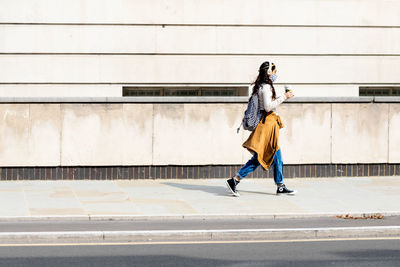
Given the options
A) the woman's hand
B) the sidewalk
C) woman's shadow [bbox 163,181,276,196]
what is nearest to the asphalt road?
the sidewalk

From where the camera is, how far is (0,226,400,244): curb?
8961 mm

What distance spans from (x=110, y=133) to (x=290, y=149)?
293cm

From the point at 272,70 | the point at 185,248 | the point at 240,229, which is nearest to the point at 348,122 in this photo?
the point at 272,70

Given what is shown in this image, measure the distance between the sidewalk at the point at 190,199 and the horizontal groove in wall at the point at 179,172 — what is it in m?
0.15

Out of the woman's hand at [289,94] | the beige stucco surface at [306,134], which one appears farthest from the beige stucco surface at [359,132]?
the woman's hand at [289,94]

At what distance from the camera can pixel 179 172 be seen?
13789 millimetres

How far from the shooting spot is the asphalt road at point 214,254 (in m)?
7.89

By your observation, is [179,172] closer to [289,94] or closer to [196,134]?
[196,134]

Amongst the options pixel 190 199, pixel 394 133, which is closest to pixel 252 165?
pixel 190 199

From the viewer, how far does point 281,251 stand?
27.9 ft

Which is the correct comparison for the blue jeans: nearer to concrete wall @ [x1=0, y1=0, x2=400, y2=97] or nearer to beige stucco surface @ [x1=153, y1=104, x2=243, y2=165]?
beige stucco surface @ [x1=153, y1=104, x2=243, y2=165]

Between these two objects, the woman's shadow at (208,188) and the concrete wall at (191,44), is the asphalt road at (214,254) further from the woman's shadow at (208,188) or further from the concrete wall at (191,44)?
the concrete wall at (191,44)

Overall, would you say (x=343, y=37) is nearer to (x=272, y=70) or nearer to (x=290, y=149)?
(x=290, y=149)

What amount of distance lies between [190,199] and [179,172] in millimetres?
2190
